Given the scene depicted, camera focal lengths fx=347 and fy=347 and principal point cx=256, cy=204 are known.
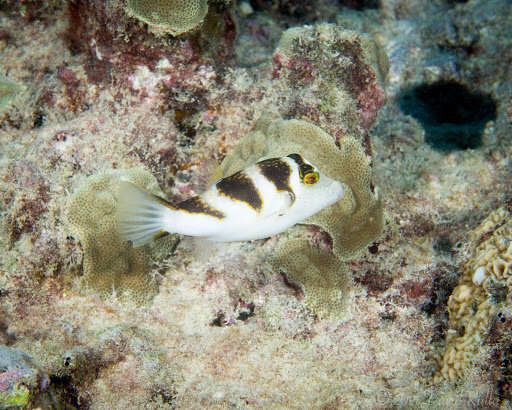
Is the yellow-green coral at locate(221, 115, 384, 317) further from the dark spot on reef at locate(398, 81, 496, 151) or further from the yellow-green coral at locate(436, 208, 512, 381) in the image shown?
the dark spot on reef at locate(398, 81, 496, 151)

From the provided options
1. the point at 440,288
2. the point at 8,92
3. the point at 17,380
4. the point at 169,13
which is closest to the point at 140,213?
the point at 17,380

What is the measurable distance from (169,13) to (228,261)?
2.43 meters

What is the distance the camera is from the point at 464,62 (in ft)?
21.3

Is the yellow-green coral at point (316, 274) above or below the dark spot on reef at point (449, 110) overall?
below

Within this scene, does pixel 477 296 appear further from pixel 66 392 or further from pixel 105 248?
pixel 66 392

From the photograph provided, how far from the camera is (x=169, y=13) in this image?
3305 millimetres

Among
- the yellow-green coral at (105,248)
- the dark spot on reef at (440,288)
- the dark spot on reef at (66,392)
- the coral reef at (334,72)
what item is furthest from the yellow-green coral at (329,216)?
the dark spot on reef at (66,392)

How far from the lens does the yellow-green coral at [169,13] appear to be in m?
3.27

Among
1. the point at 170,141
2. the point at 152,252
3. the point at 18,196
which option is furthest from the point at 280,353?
the point at 18,196

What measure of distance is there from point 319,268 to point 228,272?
856mm

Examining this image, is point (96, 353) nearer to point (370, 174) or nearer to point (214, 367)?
point (214, 367)

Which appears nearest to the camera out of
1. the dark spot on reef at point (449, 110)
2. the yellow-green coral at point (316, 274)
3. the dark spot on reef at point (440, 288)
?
the yellow-green coral at point (316, 274)

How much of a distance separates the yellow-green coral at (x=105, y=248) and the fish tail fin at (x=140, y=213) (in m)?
0.68

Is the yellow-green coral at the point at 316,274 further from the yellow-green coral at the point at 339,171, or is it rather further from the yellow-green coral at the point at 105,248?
the yellow-green coral at the point at 105,248
